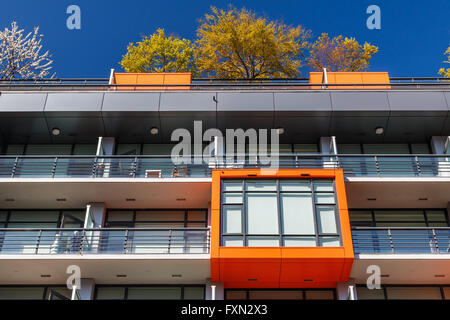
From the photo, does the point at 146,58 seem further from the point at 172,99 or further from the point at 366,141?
the point at 366,141

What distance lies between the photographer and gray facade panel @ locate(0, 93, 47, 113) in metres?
21.1

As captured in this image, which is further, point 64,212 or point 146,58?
point 146,58

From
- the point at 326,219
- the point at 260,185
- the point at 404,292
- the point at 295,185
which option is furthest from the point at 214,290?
the point at 404,292

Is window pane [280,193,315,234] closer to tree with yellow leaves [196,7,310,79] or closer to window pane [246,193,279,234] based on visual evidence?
window pane [246,193,279,234]

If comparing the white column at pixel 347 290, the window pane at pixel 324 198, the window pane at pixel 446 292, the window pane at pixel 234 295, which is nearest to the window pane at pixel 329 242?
the window pane at pixel 324 198

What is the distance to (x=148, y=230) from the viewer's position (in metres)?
18.3

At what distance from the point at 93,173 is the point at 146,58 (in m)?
14.2

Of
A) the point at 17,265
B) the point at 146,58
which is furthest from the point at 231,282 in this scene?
the point at 146,58

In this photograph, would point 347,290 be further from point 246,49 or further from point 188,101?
point 246,49

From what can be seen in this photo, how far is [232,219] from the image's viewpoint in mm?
17594

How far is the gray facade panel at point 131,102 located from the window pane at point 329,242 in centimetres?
845

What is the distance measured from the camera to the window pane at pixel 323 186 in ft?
59.8

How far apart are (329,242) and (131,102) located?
9655 millimetres
